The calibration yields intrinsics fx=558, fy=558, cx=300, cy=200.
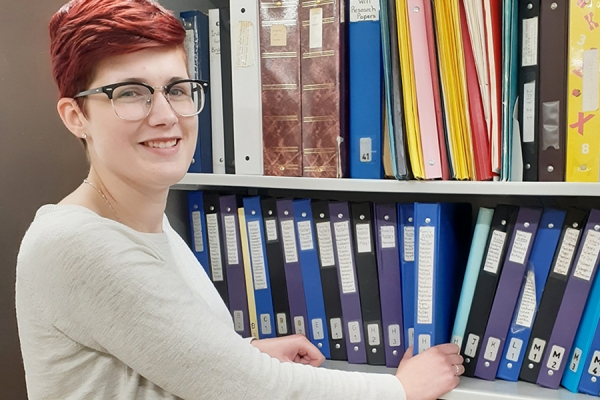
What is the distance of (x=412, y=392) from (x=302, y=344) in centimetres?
30

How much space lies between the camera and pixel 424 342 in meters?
1.17

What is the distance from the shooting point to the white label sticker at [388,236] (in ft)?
3.95

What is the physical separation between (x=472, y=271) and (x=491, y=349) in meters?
0.16

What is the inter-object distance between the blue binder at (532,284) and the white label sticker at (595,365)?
0.39ft

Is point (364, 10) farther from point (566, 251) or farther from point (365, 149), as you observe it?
point (566, 251)

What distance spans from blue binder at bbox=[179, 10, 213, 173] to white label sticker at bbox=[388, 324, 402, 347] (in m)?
0.56

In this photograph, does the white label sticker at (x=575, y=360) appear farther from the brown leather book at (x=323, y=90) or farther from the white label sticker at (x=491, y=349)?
the brown leather book at (x=323, y=90)

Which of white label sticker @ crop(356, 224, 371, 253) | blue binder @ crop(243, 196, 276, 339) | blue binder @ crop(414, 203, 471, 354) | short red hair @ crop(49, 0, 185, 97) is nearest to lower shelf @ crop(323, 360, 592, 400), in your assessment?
blue binder @ crop(414, 203, 471, 354)

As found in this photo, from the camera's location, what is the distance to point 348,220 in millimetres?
1236

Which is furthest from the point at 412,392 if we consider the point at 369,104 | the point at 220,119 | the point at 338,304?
the point at 220,119

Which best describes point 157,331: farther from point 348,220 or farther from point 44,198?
point 44,198

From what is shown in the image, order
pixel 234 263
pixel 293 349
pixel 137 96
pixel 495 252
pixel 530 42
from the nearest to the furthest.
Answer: pixel 137 96 < pixel 530 42 < pixel 495 252 < pixel 293 349 < pixel 234 263

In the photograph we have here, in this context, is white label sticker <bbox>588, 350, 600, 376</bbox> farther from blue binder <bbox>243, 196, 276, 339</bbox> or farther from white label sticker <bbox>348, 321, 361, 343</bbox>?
blue binder <bbox>243, 196, 276, 339</bbox>

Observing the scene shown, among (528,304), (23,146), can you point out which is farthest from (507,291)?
(23,146)
